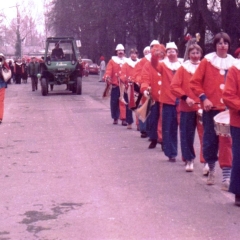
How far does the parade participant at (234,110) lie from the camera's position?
7.51 m

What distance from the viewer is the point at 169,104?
36.2ft

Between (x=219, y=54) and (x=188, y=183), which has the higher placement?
(x=219, y=54)

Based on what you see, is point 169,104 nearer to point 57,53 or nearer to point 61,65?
point 61,65

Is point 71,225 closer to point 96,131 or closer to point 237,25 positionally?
point 96,131

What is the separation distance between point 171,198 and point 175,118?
109 inches

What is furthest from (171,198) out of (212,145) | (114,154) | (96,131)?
(96,131)

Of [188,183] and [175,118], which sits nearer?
[188,183]

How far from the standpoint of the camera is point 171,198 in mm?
8445

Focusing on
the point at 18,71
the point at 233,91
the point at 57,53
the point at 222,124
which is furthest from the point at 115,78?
the point at 18,71

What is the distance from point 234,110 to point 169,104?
3512mm

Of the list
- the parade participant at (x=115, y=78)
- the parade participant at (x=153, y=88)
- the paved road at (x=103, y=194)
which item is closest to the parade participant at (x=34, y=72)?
the parade participant at (x=115, y=78)

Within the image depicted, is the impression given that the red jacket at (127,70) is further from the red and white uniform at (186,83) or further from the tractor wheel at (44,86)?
the tractor wheel at (44,86)

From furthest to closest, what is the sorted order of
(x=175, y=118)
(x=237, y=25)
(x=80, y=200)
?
(x=237, y=25)
(x=175, y=118)
(x=80, y=200)

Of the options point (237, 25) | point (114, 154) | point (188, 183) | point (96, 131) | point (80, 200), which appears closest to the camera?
point (80, 200)
